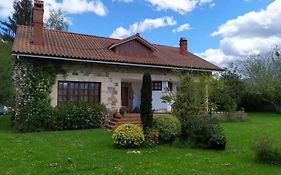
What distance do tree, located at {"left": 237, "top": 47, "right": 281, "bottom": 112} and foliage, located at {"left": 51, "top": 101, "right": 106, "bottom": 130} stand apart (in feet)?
65.9

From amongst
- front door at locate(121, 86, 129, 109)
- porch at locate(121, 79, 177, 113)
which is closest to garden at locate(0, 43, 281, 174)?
front door at locate(121, 86, 129, 109)

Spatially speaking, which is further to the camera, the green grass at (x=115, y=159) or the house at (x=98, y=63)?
the house at (x=98, y=63)

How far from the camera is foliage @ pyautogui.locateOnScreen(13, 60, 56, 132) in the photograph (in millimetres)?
16656

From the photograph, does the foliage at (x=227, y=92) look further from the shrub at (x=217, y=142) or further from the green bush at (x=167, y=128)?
the shrub at (x=217, y=142)

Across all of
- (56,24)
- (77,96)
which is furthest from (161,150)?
(56,24)

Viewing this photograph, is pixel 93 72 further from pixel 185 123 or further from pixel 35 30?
pixel 185 123

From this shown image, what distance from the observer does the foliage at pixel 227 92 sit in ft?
66.3

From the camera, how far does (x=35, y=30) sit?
18797 millimetres

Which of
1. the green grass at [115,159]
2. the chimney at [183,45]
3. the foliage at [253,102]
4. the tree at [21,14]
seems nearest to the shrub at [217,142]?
the green grass at [115,159]

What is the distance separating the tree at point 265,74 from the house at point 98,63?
33.7 feet

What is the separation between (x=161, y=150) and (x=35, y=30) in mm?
Result: 12008

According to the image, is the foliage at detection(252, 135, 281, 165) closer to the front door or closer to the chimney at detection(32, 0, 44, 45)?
the chimney at detection(32, 0, 44, 45)

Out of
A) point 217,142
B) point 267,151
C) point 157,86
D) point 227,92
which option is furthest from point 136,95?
point 267,151

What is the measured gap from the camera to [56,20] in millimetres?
44219
